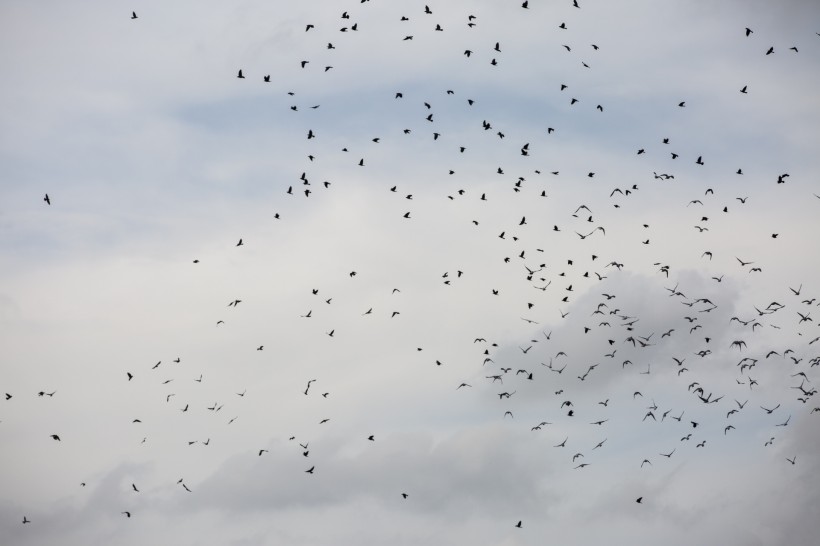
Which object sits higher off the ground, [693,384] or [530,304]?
[530,304]

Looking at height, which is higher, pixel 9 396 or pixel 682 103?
pixel 682 103

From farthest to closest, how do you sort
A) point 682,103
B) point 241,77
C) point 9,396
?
1. point 9,396
2. point 682,103
3. point 241,77

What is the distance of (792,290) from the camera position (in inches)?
Result: 3760

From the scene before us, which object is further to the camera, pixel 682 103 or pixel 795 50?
pixel 682 103

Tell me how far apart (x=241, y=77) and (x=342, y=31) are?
8.47 meters

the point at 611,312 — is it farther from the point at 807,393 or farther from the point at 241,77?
the point at 241,77

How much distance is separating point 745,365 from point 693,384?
5.27 metres

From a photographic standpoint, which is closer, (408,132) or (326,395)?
(408,132)

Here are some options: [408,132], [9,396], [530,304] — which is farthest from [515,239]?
[9,396]

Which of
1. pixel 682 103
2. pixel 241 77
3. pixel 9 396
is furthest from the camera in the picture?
pixel 9 396

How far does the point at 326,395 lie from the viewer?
348 feet

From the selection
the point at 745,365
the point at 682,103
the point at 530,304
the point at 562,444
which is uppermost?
the point at 682,103

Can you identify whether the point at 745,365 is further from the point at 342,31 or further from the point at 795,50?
the point at 342,31

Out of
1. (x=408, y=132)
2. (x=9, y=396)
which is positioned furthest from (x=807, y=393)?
(x=9, y=396)
